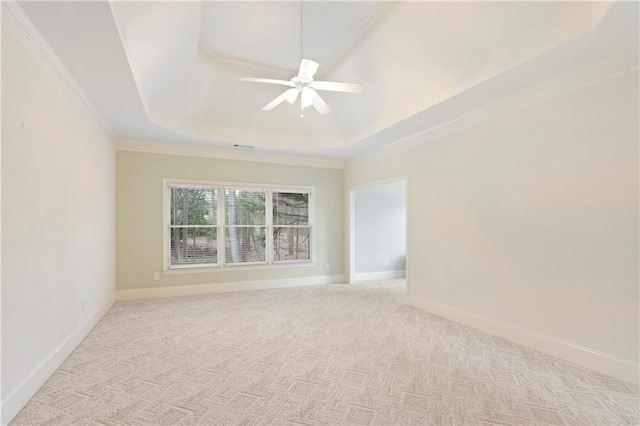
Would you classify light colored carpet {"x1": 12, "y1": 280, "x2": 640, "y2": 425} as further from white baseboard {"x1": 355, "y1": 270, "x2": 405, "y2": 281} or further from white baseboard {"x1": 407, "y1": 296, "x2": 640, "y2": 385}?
white baseboard {"x1": 355, "y1": 270, "x2": 405, "y2": 281}

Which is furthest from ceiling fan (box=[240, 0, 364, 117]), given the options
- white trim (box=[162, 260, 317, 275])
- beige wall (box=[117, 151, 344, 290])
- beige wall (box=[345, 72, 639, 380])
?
white trim (box=[162, 260, 317, 275])

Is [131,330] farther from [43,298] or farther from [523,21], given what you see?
[523,21]

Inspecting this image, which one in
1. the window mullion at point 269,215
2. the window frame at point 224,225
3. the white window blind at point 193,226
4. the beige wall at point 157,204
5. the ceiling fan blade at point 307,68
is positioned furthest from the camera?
the window mullion at point 269,215

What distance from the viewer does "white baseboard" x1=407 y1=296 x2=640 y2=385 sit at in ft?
8.71

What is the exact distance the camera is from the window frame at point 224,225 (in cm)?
575

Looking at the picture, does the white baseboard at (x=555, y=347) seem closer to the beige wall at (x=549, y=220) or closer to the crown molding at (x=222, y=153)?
the beige wall at (x=549, y=220)

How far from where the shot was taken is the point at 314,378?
2680 millimetres

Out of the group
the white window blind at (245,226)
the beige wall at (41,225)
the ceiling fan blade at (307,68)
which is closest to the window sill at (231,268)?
the white window blind at (245,226)

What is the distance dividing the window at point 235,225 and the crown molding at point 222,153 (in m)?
0.54

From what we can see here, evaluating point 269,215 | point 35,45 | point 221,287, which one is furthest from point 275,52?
point 221,287

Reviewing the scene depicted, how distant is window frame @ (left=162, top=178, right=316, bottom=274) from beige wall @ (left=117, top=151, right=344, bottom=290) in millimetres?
68

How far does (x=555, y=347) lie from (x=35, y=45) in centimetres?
527

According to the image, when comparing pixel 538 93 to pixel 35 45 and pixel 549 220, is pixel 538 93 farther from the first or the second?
pixel 35 45

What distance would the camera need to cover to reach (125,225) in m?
5.47
